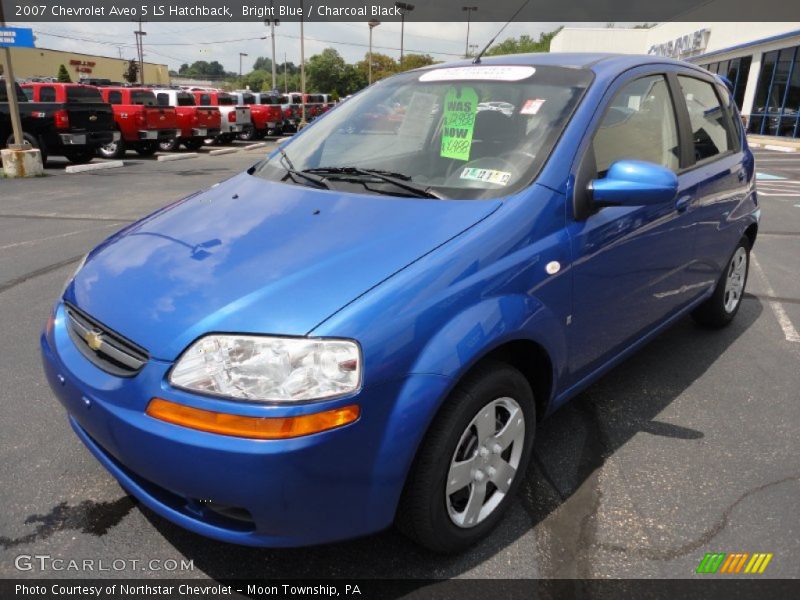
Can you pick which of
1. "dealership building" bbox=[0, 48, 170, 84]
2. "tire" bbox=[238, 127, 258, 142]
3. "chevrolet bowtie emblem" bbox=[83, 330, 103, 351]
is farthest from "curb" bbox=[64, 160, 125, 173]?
"dealership building" bbox=[0, 48, 170, 84]

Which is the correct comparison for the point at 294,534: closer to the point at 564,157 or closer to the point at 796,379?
the point at 564,157

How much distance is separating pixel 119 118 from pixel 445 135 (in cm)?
1534

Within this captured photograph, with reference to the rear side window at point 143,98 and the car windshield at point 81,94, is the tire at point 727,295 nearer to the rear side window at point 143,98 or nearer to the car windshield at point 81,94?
the car windshield at point 81,94

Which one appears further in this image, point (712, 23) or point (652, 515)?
point (712, 23)

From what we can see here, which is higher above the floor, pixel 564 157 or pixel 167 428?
pixel 564 157

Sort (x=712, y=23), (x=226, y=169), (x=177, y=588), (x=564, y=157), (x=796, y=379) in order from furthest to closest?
(x=712, y=23) < (x=226, y=169) < (x=796, y=379) < (x=564, y=157) < (x=177, y=588)

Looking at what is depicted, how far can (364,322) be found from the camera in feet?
5.77

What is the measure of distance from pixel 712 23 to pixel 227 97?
85.4 feet

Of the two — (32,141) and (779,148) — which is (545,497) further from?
(779,148)

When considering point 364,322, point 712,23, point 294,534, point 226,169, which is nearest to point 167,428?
point 294,534

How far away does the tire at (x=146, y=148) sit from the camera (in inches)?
666

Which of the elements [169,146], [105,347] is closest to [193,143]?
[169,146]

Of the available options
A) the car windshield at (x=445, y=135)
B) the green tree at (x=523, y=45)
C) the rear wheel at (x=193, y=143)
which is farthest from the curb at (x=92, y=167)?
the green tree at (x=523, y=45)

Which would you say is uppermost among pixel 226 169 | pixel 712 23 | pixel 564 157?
pixel 712 23
